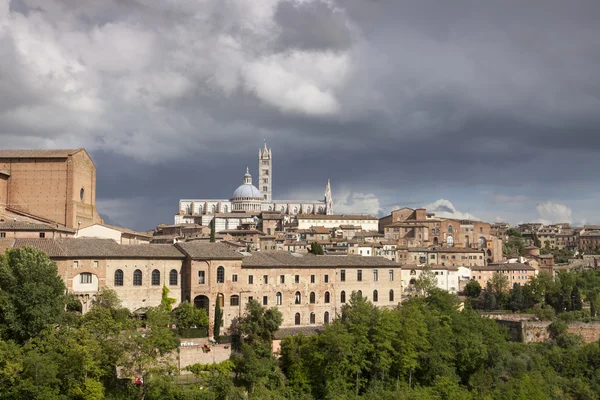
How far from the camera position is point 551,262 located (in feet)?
320

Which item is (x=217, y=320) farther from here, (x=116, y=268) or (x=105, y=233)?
(x=105, y=233)

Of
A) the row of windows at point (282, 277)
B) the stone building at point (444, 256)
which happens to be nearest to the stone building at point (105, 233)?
the row of windows at point (282, 277)

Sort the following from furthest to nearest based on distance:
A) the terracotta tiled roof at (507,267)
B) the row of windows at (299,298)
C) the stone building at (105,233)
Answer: the terracotta tiled roof at (507,267) < the stone building at (105,233) < the row of windows at (299,298)

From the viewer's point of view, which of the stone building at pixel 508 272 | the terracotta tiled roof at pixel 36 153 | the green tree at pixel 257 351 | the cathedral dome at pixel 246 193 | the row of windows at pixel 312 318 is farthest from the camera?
the cathedral dome at pixel 246 193

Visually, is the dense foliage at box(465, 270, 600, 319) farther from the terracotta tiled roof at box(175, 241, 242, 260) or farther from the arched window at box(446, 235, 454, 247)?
the terracotta tiled roof at box(175, 241, 242, 260)

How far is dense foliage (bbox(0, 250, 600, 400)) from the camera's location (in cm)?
3403

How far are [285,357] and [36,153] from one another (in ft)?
96.0

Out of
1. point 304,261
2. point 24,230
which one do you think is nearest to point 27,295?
point 24,230

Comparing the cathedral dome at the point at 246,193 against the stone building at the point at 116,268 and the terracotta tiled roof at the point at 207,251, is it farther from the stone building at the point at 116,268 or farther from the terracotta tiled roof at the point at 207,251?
the stone building at the point at 116,268

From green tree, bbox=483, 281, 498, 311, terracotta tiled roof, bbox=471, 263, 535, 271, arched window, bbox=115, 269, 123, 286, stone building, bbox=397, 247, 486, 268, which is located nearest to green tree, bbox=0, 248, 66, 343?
arched window, bbox=115, 269, 123, 286

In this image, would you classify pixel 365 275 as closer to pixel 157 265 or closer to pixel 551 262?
pixel 157 265

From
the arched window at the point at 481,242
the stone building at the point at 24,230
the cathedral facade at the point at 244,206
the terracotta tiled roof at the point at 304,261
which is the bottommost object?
the terracotta tiled roof at the point at 304,261

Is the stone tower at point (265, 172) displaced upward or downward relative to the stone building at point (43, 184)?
upward

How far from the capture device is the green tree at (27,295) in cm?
3578
